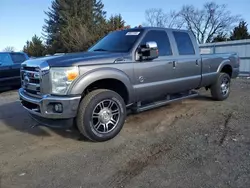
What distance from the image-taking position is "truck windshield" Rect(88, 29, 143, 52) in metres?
4.66

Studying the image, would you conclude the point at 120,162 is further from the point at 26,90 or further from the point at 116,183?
the point at 26,90

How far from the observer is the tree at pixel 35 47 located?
4275 centimetres

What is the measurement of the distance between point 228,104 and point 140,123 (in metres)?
2.92

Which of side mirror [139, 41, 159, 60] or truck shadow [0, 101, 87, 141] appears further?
truck shadow [0, 101, 87, 141]

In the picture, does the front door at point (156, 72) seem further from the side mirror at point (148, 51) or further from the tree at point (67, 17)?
the tree at point (67, 17)

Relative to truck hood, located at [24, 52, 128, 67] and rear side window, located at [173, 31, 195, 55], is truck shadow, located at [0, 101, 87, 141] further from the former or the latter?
rear side window, located at [173, 31, 195, 55]

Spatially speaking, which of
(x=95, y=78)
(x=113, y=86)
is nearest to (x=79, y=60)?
(x=95, y=78)

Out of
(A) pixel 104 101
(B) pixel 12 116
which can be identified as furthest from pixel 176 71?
(B) pixel 12 116

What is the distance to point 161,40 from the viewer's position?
5.05 metres

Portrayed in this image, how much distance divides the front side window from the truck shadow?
313 cm

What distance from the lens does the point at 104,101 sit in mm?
4062

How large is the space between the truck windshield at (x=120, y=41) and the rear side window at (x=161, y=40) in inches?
8.7

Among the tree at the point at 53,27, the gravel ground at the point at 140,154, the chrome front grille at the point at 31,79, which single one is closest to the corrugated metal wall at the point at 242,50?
the gravel ground at the point at 140,154

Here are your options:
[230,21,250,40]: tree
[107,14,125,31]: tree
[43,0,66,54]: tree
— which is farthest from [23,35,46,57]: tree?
[230,21,250,40]: tree
